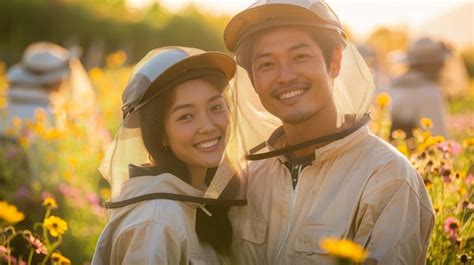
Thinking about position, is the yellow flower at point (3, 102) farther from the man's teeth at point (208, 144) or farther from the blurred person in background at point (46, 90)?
the man's teeth at point (208, 144)

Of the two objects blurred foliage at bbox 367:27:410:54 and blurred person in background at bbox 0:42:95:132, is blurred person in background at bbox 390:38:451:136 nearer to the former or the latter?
blurred person in background at bbox 0:42:95:132

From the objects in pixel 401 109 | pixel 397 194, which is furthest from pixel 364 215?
pixel 401 109

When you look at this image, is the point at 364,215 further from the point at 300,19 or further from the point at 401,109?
the point at 401,109

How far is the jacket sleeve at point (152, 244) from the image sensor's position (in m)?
2.90

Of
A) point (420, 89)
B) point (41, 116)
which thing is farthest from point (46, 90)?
point (420, 89)

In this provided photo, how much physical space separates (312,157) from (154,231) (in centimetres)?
76

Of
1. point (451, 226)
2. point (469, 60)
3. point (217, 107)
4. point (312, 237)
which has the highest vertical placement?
point (217, 107)

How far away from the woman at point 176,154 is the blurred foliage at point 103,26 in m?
21.5

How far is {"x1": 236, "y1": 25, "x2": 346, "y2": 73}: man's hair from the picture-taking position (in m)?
3.39

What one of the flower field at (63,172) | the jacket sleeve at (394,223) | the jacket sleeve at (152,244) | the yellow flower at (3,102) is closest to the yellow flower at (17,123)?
the flower field at (63,172)

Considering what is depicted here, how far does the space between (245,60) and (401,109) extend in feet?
14.9

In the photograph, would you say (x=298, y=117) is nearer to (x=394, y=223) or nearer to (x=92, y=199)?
(x=394, y=223)

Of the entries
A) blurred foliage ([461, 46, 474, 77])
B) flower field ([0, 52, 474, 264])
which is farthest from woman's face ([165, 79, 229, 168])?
blurred foliage ([461, 46, 474, 77])

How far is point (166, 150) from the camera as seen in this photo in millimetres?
3293
